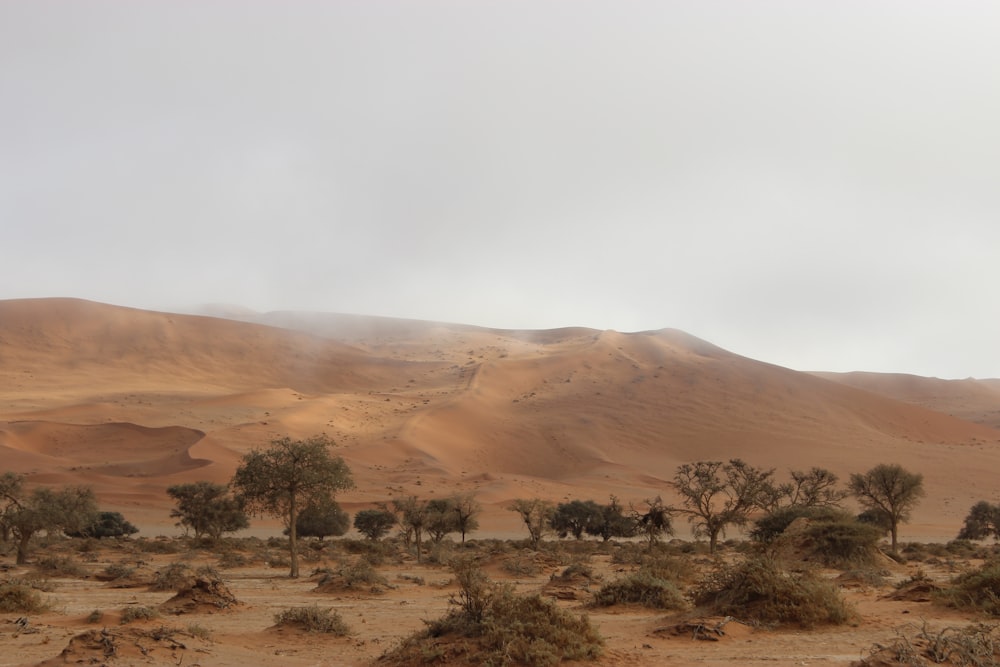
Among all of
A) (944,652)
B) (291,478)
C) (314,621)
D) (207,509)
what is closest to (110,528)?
(207,509)

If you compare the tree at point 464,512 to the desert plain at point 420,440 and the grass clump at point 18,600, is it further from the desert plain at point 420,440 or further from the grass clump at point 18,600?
the grass clump at point 18,600

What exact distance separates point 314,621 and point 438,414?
62255mm

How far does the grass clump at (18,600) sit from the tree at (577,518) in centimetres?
3236

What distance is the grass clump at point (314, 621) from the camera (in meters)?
11.7

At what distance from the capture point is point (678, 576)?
17344mm

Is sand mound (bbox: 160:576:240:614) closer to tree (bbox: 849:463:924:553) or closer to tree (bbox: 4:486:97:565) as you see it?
tree (bbox: 4:486:97:565)

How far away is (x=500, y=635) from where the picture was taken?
8.60 m

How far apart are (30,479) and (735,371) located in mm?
69390

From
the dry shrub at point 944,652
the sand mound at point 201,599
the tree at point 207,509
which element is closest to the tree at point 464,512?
the tree at point 207,509

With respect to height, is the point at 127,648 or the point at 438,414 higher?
the point at 127,648

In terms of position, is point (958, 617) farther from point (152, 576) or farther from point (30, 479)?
point (30, 479)

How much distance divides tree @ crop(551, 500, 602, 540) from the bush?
2907 cm

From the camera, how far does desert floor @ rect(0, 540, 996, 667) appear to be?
948 centimetres

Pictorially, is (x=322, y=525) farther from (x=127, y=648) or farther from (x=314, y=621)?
(x=127, y=648)
